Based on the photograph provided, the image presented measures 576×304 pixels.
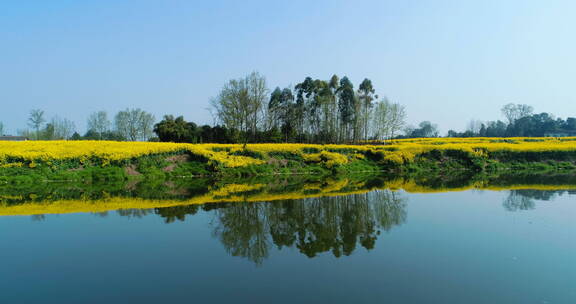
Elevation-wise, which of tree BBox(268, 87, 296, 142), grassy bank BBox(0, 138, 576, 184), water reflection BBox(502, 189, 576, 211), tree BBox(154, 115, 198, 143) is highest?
tree BBox(268, 87, 296, 142)

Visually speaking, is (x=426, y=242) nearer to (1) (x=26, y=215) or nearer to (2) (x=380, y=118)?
(1) (x=26, y=215)

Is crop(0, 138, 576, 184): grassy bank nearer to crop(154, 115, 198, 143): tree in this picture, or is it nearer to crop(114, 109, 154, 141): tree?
crop(154, 115, 198, 143): tree

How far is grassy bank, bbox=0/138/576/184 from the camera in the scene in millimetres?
17833

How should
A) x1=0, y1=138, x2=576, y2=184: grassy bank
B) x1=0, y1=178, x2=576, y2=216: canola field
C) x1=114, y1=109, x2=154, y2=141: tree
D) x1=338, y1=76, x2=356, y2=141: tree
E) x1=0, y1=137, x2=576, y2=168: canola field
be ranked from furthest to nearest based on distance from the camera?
x1=114, y1=109, x2=154, y2=141: tree, x1=338, y1=76, x2=356, y2=141: tree, x1=0, y1=137, x2=576, y2=168: canola field, x1=0, y1=138, x2=576, y2=184: grassy bank, x1=0, y1=178, x2=576, y2=216: canola field

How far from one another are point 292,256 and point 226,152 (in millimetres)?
16968

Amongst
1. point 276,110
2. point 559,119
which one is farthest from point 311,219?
point 559,119

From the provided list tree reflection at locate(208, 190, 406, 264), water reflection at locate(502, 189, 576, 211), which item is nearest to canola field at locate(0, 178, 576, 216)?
water reflection at locate(502, 189, 576, 211)

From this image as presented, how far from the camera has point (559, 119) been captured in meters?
80.7

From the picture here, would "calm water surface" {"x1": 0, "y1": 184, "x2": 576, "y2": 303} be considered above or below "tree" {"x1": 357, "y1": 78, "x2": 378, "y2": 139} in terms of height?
below

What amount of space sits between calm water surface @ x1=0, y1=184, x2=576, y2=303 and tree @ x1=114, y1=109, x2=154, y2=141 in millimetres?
46617

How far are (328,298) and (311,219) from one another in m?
4.46

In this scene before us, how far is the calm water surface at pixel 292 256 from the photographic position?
4.48 metres

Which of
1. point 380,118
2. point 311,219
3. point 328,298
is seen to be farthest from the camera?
point 380,118

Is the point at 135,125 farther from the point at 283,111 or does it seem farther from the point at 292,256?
the point at 292,256
